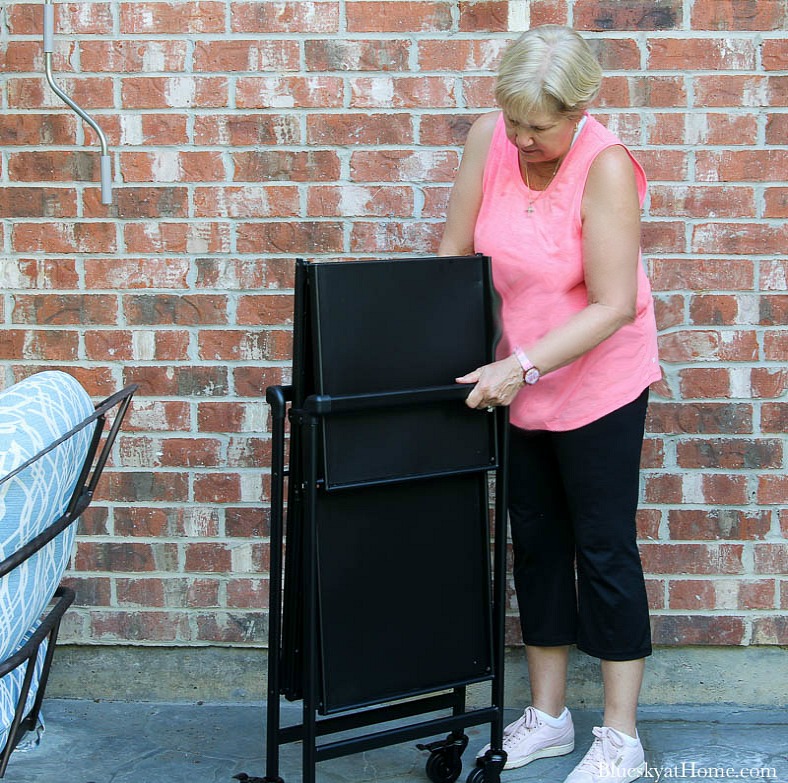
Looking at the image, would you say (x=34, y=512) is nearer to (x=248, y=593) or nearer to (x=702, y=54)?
(x=248, y=593)

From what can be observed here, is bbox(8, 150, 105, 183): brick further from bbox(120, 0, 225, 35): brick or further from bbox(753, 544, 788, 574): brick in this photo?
bbox(753, 544, 788, 574): brick

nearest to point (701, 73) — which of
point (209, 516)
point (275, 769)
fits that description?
point (209, 516)

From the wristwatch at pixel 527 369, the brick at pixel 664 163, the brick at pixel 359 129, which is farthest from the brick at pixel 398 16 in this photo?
the wristwatch at pixel 527 369

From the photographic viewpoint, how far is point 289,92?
3.12 meters

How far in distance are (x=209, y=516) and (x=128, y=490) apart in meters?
0.25

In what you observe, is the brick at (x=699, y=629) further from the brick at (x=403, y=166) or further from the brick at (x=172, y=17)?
the brick at (x=172, y=17)

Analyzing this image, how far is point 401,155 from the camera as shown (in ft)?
10.3

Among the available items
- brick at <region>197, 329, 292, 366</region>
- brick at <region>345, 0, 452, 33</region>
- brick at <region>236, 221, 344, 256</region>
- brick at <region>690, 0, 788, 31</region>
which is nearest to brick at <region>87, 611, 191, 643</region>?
brick at <region>197, 329, 292, 366</region>

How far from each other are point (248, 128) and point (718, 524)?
1772mm

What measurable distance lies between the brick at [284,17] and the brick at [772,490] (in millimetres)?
1778

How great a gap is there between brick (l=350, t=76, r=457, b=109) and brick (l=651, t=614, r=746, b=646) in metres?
1.63

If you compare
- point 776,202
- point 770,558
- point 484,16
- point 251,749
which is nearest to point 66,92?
point 484,16

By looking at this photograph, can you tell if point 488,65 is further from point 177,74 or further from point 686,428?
point 686,428

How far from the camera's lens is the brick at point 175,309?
321 cm
